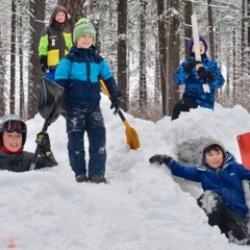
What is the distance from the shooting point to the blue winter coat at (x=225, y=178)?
17.1ft

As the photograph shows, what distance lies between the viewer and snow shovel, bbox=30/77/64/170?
5.20m

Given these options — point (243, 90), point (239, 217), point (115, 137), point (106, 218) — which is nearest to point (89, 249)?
point (106, 218)

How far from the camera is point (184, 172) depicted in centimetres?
546

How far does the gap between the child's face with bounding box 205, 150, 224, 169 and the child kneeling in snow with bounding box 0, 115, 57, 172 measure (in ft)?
5.76

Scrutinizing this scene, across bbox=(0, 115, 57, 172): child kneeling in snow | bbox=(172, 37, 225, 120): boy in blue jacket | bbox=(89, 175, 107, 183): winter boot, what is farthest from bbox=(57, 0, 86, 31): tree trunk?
bbox=(89, 175, 107, 183): winter boot

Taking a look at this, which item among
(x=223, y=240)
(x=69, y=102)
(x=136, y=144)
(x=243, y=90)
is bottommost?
(x=223, y=240)

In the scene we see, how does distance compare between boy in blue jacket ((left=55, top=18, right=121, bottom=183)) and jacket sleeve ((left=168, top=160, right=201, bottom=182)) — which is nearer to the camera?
boy in blue jacket ((left=55, top=18, right=121, bottom=183))

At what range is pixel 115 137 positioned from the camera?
6.74 metres

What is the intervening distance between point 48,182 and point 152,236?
3.00 feet

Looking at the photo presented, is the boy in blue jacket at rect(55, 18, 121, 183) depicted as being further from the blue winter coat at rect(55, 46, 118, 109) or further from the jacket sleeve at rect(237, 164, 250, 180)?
the jacket sleeve at rect(237, 164, 250, 180)

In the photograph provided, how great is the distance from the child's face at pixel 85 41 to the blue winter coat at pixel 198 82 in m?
1.88

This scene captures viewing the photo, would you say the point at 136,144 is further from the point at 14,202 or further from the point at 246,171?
the point at 14,202

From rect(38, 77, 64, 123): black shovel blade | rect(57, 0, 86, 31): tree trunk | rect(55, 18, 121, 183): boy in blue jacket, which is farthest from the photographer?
rect(57, 0, 86, 31): tree trunk

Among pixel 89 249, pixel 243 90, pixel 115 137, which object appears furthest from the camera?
pixel 243 90
